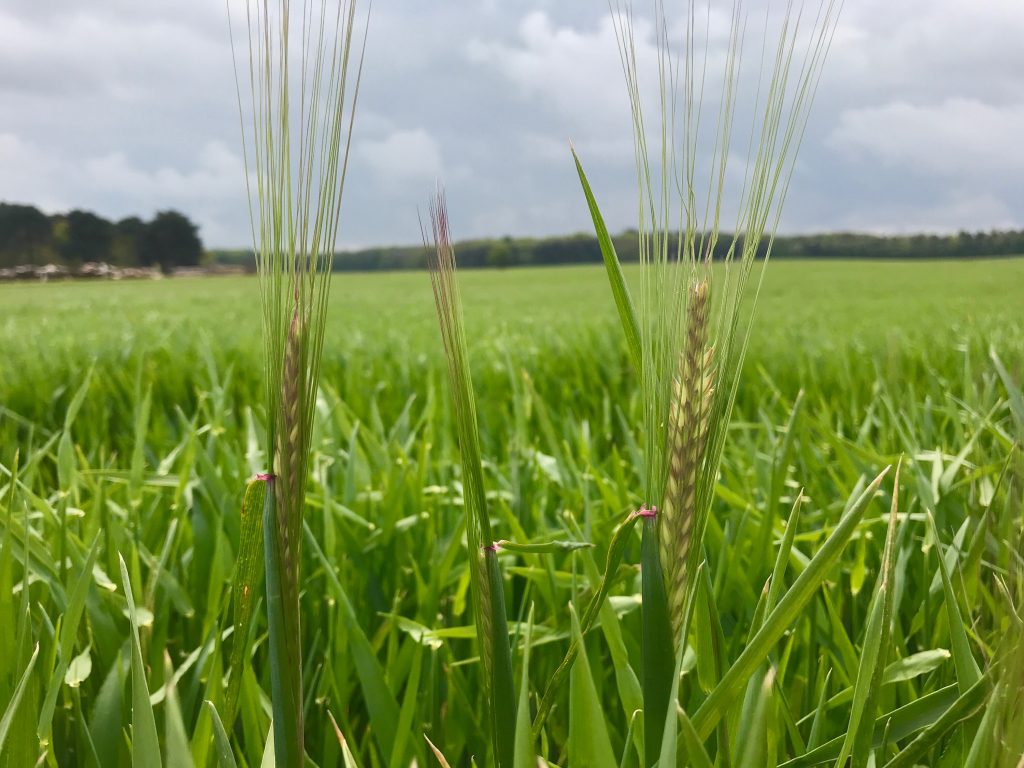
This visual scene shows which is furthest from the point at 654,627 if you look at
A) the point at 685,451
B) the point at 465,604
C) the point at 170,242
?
the point at 170,242

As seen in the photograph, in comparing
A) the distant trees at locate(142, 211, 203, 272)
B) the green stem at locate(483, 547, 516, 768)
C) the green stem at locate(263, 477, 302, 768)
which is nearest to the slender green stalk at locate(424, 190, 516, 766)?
the green stem at locate(483, 547, 516, 768)

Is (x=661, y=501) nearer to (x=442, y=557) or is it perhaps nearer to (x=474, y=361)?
(x=442, y=557)

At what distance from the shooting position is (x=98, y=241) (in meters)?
47.8

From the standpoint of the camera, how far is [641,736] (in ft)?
1.74

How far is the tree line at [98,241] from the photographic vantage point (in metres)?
46.3

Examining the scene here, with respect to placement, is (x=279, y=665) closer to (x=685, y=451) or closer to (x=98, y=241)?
(x=685, y=451)

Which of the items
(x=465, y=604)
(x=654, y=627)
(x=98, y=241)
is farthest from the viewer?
(x=98, y=241)

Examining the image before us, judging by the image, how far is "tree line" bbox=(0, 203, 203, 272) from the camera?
46281mm

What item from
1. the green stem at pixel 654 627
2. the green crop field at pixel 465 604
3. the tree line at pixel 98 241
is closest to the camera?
the green stem at pixel 654 627

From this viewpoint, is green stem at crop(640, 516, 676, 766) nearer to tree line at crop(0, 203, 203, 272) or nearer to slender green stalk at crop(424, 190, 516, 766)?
slender green stalk at crop(424, 190, 516, 766)

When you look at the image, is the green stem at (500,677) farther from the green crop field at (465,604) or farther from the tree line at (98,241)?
the tree line at (98,241)

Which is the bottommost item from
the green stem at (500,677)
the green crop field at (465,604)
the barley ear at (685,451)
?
the green crop field at (465,604)

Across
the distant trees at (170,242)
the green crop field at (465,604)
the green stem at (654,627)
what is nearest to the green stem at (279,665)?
the green crop field at (465,604)

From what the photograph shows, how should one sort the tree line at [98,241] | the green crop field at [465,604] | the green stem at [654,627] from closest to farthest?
the green stem at [654,627], the green crop field at [465,604], the tree line at [98,241]
